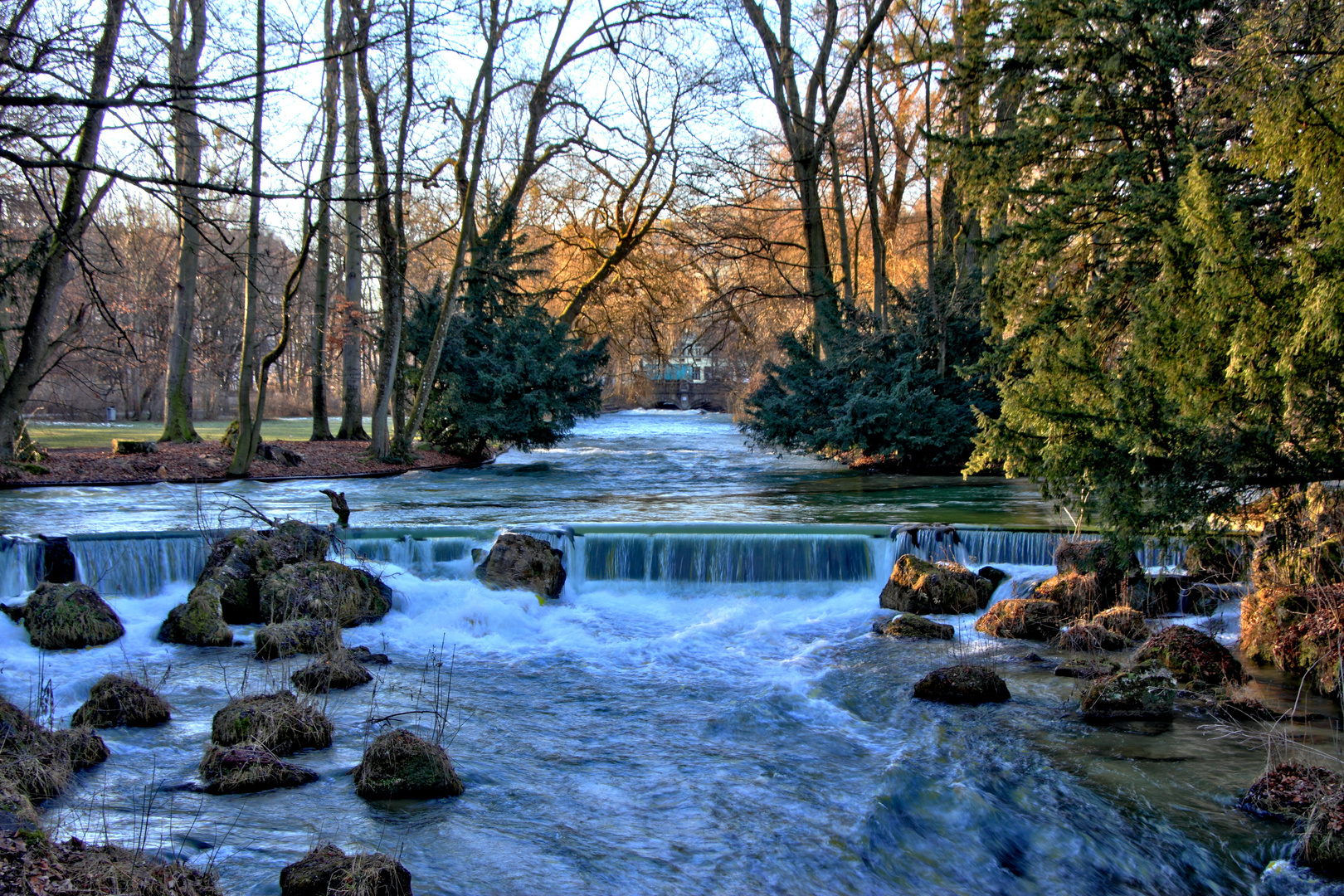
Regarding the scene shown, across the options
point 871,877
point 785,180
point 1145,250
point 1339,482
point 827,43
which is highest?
point 827,43

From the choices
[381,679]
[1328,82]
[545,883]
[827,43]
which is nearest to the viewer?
[545,883]

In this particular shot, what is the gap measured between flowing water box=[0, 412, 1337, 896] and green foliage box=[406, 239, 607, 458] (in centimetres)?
974

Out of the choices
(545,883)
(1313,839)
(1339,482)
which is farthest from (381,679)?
(1339,482)

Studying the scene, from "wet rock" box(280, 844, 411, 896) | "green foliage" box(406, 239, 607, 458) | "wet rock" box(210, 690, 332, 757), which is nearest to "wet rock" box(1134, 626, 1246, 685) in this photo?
"wet rock" box(280, 844, 411, 896)

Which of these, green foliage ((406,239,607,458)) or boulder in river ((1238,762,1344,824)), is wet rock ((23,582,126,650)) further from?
green foliage ((406,239,607,458))

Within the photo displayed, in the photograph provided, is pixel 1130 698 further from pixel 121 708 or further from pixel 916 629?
pixel 121 708

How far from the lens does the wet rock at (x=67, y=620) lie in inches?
357

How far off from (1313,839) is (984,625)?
508 cm

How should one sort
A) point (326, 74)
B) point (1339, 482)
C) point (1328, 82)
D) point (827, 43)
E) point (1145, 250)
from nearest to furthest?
point (1328, 82), point (1339, 482), point (1145, 250), point (326, 74), point (827, 43)

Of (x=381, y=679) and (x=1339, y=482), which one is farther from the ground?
Result: (x=1339, y=482)

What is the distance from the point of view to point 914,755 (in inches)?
268

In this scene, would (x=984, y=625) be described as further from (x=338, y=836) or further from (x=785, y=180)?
(x=785, y=180)

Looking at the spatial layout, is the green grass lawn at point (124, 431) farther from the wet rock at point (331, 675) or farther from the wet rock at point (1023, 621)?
the wet rock at point (1023, 621)

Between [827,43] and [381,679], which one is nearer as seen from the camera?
[381,679]
